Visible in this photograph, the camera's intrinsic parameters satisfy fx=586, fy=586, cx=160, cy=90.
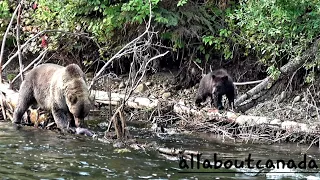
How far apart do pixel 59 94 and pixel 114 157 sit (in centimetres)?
253

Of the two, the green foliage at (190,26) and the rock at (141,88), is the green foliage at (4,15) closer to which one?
the green foliage at (190,26)

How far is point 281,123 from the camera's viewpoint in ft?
36.3

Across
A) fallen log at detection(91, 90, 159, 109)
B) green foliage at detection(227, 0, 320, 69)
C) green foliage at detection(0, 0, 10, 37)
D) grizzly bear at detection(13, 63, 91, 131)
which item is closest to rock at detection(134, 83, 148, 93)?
fallen log at detection(91, 90, 159, 109)

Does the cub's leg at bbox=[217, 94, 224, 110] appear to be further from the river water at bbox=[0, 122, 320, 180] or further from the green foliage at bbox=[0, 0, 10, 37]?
the green foliage at bbox=[0, 0, 10, 37]

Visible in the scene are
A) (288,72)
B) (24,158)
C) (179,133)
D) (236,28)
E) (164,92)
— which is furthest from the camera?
→ (164,92)

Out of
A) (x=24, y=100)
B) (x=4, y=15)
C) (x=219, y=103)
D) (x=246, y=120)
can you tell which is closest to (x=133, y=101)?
(x=219, y=103)

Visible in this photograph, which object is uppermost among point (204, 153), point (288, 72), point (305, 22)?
point (305, 22)

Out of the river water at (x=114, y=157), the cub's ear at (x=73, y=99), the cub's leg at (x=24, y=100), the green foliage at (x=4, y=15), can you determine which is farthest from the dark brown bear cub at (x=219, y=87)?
the green foliage at (x=4, y=15)

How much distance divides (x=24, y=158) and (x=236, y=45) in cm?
785

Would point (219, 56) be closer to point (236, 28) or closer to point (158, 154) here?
point (236, 28)

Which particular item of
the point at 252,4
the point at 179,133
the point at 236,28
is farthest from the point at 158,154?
the point at 236,28

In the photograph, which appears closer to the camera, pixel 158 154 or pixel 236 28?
pixel 158 154

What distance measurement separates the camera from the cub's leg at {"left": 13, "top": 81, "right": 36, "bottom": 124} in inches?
465

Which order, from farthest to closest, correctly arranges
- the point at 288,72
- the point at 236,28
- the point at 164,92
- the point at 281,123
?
the point at 164,92 < the point at 236,28 < the point at 288,72 < the point at 281,123
